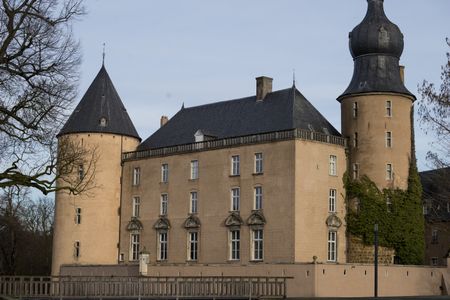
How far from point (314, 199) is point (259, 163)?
3.81 m

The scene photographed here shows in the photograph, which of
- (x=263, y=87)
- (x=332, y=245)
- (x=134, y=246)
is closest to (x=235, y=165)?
(x=263, y=87)

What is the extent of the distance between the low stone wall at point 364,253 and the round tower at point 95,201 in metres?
16.3

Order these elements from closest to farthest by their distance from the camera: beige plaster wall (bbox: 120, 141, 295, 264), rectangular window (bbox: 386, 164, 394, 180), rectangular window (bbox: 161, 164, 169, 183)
Answer: beige plaster wall (bbox: 120, 141, 295, 264) → rectangular window (bbox: 386, 164, 394, 180) → rectangular window (bbox: 161, 164, 169, 183)

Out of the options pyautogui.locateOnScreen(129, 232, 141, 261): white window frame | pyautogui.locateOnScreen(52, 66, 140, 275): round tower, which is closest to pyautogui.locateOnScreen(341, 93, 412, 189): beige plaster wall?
pyautogui.locateOnScreen(129, 232, 141, 261): white window frame

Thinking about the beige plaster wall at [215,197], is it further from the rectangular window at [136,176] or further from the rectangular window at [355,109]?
the rectangular window at [355,109]

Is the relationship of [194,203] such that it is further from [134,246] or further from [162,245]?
[134,246]

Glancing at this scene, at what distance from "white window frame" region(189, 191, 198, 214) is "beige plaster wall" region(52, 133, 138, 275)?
687cm

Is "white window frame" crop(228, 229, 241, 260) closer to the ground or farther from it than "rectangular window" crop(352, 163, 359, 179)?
closer to the ground

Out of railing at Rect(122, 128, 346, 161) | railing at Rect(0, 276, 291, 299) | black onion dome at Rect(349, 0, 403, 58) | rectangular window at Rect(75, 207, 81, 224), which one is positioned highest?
black onion dome at Rect(349, 0, 403, 58)

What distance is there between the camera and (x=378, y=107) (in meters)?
47.2

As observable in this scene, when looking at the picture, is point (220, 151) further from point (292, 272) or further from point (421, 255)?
point (421, 255)

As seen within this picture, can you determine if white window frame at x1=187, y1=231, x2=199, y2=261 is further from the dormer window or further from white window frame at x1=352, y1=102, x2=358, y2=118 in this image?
white window frame at x1=352, y1=102, x2=358, y2=118

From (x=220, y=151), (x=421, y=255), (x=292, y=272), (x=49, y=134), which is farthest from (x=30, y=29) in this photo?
(x=421, y=255)

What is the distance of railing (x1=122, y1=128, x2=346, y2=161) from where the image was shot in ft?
148
